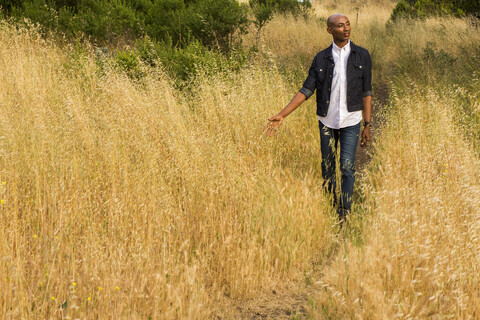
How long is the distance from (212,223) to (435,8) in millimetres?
17089

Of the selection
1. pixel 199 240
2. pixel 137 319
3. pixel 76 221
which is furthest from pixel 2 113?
pixel 137 319

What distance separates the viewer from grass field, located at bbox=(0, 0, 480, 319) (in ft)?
7.66

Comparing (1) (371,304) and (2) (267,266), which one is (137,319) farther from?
(1) (371,304)

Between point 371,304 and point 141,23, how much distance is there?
955cm

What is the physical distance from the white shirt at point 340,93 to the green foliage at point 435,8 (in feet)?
38.1

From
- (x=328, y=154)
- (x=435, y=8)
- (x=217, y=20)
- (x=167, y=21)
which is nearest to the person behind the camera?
(x=328, y=154)

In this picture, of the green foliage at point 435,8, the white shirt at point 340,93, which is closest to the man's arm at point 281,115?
the white shirt at point 340,93

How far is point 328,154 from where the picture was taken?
12.9ft

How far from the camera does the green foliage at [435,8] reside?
46.2ft

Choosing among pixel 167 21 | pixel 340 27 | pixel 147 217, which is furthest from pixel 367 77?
pixel 167 21

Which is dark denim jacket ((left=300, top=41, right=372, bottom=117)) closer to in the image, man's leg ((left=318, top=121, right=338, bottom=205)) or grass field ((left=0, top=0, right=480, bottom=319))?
man's leg ((left=318, top=121, right=338, bottom=205))

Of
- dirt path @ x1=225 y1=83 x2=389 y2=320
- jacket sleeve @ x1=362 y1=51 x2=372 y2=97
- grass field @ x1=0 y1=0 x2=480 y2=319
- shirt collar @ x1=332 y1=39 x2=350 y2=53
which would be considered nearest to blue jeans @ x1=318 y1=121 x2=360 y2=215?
grass field @ x1=0 y1=0 x2=480 y2=319

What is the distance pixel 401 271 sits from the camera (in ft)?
7.99

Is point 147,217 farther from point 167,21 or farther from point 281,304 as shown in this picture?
point 167,21
